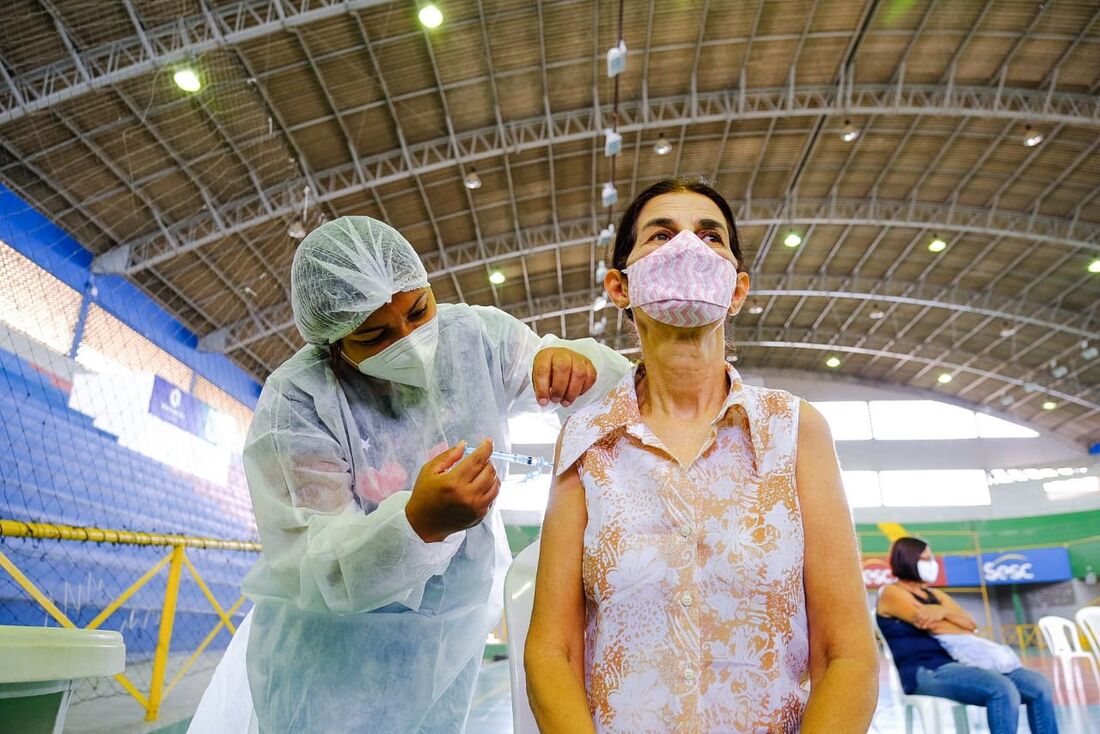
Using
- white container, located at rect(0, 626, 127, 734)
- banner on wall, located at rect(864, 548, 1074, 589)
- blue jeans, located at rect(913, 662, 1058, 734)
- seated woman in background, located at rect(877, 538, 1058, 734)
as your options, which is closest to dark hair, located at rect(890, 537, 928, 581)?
seated woman in background, located at rect(877, 538, 1058, 734)

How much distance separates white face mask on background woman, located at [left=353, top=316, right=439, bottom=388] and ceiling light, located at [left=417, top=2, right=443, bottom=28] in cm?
699

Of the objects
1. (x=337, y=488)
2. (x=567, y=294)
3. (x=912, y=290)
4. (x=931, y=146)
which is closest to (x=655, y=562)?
(x=337, y=488)

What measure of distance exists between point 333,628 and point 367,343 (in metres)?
0.56

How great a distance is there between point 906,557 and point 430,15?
6.84m

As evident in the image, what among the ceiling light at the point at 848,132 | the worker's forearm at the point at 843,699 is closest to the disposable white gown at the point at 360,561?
the worker's forearm at the point at 843,699

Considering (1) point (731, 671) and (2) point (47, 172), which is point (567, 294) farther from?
(1) point (731, 671)

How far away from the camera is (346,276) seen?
1.37 m

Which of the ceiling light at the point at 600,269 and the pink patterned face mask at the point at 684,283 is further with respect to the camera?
the ceiling light at the point at 600,269

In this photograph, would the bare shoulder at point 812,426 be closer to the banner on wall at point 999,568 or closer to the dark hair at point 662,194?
the dark hair at point 662,194

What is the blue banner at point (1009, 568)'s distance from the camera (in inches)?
506

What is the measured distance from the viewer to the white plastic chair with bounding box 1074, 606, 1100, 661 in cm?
437

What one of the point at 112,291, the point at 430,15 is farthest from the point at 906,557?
the point at 112,291

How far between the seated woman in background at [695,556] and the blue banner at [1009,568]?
14.6 m

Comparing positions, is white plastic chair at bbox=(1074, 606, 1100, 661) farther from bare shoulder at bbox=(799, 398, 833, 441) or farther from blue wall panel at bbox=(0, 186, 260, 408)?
blue wall panel at bbox=(0, 186, 260, 408)
